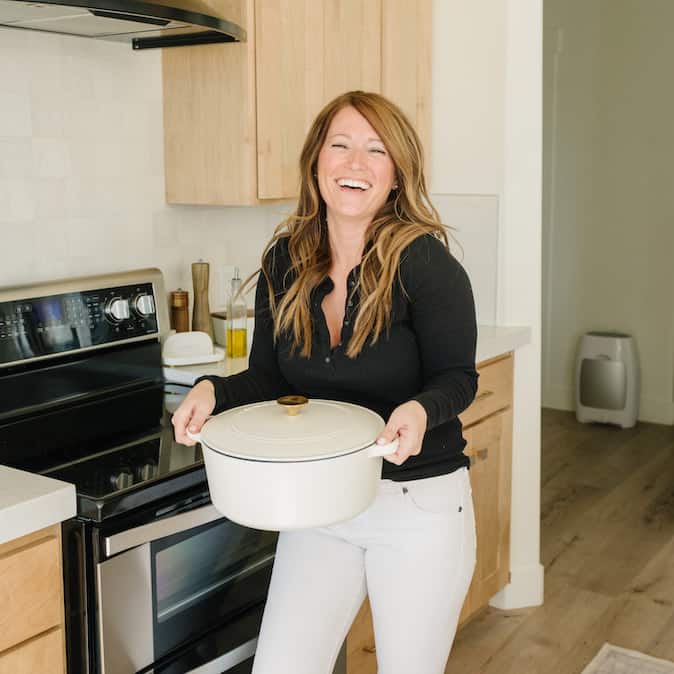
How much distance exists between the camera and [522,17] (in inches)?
117

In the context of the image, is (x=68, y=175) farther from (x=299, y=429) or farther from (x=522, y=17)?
(x=522, y=17)

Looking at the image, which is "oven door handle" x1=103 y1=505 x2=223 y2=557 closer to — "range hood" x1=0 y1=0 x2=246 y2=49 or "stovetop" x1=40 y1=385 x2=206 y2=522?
"stovetop" x1=40 y1=385 x2=206 y2=522

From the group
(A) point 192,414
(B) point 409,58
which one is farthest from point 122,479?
(B) point 409,58

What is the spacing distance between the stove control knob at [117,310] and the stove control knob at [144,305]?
1.4 inches

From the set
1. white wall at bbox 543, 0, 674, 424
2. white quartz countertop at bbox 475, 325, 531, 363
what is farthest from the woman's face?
white wall at bbox 543, 0, 674, 424

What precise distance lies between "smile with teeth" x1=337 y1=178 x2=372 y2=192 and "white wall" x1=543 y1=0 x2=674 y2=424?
12.7ft

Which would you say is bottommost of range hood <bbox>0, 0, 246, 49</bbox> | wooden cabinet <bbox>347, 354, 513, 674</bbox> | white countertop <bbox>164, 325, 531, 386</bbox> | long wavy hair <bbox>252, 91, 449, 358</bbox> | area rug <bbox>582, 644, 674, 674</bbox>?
area rug <bbox>582, 644, 674, 674</bbox>

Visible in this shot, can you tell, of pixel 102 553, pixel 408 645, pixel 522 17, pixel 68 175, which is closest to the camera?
pixel 102 553

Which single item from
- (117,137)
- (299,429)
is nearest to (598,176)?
(117,137)

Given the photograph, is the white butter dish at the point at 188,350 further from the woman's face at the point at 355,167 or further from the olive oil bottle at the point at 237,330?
the woman's face at the point at 355,167

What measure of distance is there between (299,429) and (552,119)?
433 cm

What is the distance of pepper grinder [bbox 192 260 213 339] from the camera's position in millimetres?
2666

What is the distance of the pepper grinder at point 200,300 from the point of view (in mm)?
2666

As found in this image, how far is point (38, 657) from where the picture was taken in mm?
1541
